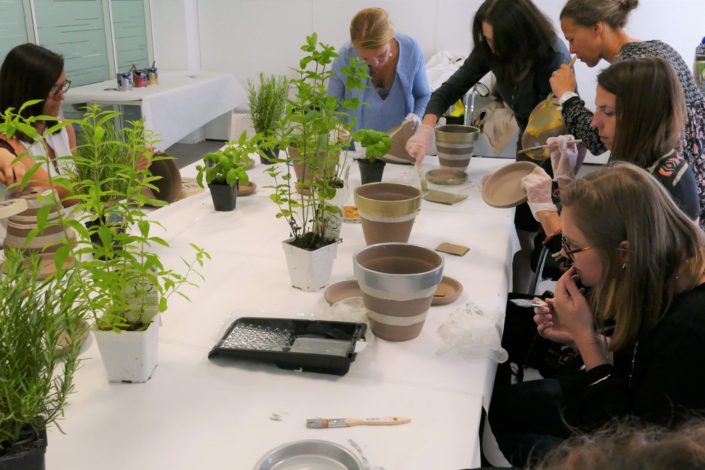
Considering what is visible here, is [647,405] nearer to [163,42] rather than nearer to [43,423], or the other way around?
[43,423]

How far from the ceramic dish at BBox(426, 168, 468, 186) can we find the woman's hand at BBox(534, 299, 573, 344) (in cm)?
98

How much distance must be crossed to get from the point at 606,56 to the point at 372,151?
1.01m

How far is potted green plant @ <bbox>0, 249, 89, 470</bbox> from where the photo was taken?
80 centimetres

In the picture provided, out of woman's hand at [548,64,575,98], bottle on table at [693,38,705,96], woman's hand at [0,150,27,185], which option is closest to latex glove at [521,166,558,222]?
woman's hand at [548,64,575,98]

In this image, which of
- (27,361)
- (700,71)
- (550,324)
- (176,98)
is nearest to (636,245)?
(550,324)

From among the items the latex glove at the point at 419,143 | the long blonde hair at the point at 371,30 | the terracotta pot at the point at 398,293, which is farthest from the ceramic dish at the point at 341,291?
the long blonde hair at the point at 371,30

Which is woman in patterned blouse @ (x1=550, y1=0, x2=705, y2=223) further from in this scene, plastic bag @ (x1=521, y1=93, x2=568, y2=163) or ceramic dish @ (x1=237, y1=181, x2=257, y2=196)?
ceramic dish @ (x1=237, y1=181, x2=257, y2=196)

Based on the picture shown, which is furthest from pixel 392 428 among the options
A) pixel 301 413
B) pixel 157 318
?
pixel 157 318

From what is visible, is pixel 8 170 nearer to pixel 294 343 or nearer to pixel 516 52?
pixel 294 343

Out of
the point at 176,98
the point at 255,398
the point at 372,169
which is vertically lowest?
the point at 176,98

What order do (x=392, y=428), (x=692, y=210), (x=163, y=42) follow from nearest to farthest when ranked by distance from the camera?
1. (x=392, y=428)
2. (x=692, y=210)
3. (x=163, y=42)

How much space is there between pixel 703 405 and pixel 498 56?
1.85 metres

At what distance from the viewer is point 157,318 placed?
113cm

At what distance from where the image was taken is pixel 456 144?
2.44 metres
